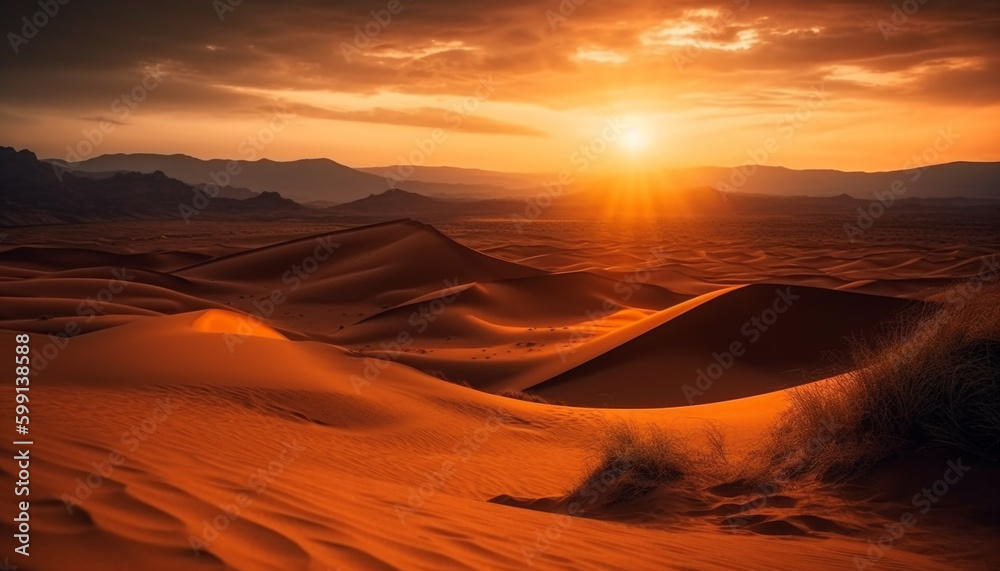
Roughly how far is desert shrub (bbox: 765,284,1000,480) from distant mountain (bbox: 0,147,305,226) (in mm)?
86283

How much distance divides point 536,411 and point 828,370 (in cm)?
620

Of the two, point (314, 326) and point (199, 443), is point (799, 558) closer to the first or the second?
point (199, 443)

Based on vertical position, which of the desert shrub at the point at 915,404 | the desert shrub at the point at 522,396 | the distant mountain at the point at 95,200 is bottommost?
the desert shrub at the point at 522,396

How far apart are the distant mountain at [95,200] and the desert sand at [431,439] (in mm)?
71900

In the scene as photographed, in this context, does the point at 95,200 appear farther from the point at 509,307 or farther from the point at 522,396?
the point at 522,396

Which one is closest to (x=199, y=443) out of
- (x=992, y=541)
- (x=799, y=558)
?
(x=799, y=558)

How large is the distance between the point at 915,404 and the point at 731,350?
38.6 feet

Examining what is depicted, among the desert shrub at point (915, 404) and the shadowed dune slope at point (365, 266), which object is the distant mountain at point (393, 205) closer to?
the shadowed dune slope at point (365, 266)

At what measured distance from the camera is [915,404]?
217 inches

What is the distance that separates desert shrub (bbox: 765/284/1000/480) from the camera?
5238 millimetres

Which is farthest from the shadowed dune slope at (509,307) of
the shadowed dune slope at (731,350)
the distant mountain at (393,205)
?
the distant mountain at (393,205)

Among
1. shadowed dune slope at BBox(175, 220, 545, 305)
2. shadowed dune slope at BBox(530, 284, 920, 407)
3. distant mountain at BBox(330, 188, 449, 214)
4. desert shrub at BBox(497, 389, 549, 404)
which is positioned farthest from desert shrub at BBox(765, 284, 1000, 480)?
distant mountain at BBox(330, 188, 449, 214)

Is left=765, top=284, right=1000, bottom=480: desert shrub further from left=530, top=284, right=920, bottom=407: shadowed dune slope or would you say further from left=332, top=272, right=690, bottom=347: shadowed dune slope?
left=332, top=272, right=690, bottom=347: shadowed dune slope

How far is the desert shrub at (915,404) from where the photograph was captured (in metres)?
5.24
